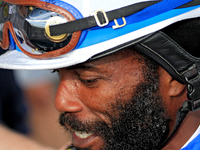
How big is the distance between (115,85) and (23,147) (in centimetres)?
204

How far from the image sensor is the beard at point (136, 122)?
181 centimetres


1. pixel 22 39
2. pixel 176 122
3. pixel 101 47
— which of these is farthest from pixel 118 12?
pixel 176 122

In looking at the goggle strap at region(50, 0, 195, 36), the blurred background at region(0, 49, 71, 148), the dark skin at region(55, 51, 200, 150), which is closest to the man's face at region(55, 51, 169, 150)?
the dark skin at region(55, 51, 200, 150)

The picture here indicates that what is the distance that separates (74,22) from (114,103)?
60cm

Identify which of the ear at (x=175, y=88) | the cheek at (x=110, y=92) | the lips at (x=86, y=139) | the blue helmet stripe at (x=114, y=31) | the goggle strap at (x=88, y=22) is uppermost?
the goggle strap at (x=88, y=22)

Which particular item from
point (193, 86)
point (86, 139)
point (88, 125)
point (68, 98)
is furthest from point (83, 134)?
point (193, 86)

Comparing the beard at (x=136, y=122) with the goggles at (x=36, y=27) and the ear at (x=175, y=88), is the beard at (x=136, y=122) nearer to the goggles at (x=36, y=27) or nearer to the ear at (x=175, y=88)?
the ear at (x=175, y=88)

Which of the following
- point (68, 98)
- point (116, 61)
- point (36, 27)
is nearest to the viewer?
point (36, 27)

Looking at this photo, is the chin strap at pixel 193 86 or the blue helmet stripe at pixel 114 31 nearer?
the blue helmet stripe at pixel 114 31

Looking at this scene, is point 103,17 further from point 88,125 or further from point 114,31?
point 88,125

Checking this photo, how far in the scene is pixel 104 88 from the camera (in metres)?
1.75

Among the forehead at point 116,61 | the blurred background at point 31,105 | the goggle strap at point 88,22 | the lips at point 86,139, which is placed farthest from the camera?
the blurred background at point 31,105

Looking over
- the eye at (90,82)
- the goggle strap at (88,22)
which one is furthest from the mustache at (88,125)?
the goggle strap at (88,22)

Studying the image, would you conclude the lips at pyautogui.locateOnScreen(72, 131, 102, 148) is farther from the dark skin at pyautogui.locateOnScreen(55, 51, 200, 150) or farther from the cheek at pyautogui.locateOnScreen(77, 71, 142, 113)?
the cheek at pyautogui.locateOnScreen(77, 71, 142, 113)
